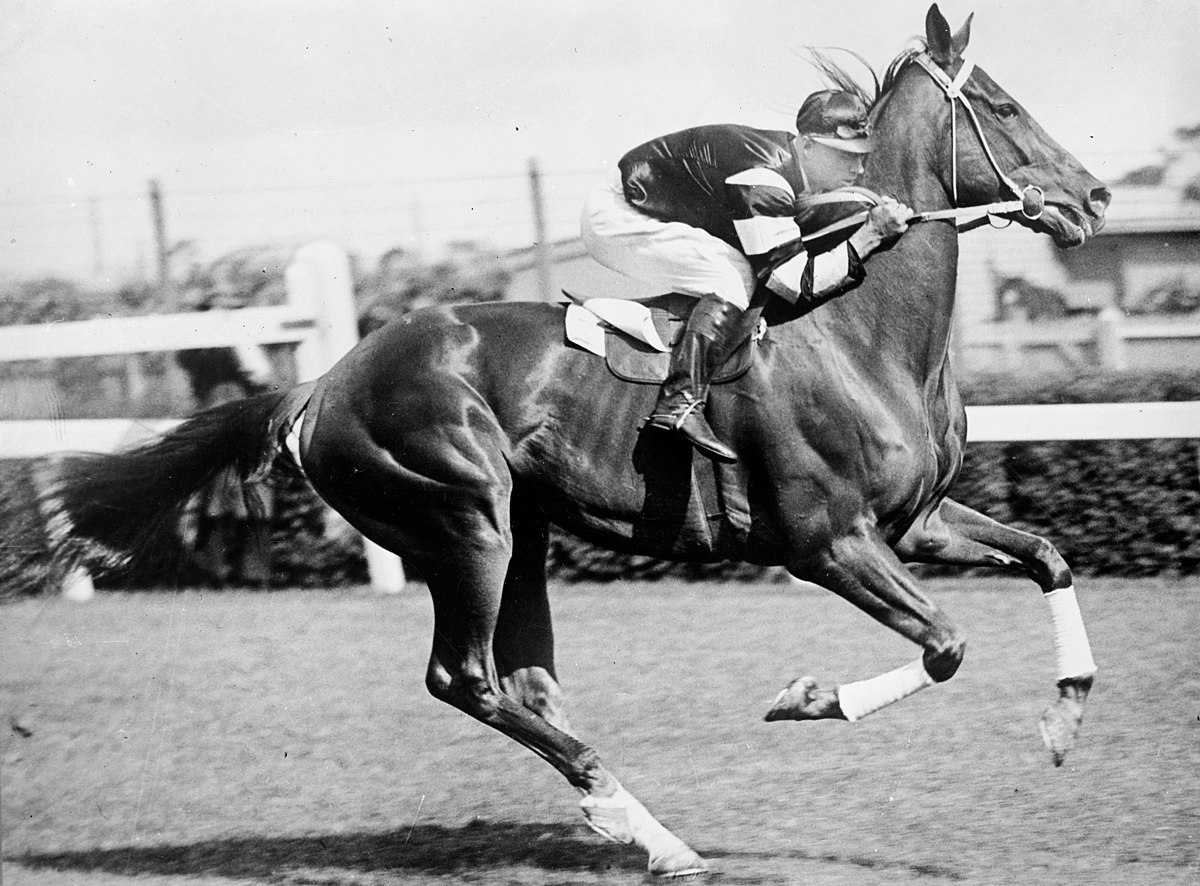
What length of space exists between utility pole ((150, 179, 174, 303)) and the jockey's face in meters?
1.84

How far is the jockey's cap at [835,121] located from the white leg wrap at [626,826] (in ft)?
6.23

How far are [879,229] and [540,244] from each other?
978mm

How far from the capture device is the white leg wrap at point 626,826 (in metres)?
3.98

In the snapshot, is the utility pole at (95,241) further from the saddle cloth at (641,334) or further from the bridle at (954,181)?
the bridle at (954,181)

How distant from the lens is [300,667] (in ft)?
14.6

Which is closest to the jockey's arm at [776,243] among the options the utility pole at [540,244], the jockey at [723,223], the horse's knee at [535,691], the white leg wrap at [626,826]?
the jockey at [723,223]

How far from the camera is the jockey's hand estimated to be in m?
4.06

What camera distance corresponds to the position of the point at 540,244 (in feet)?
14.2

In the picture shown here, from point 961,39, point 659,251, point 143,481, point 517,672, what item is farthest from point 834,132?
point 143,481

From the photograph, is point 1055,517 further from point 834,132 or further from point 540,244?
point 540,244

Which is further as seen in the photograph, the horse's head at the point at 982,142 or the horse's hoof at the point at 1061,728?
the horse's hoof at the point at 1061,728

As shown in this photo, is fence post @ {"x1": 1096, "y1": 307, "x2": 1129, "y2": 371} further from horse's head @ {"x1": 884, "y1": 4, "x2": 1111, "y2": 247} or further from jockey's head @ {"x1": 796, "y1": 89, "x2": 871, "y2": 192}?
jockey's head @ {"x1": 796, "y1": 89, "x2": 871, "y2": 192}

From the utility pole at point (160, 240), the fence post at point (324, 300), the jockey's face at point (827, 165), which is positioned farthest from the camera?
the fence post at point (324, 300)

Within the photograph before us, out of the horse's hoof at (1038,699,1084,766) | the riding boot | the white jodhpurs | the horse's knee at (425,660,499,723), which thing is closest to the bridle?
the white jodhpurs
